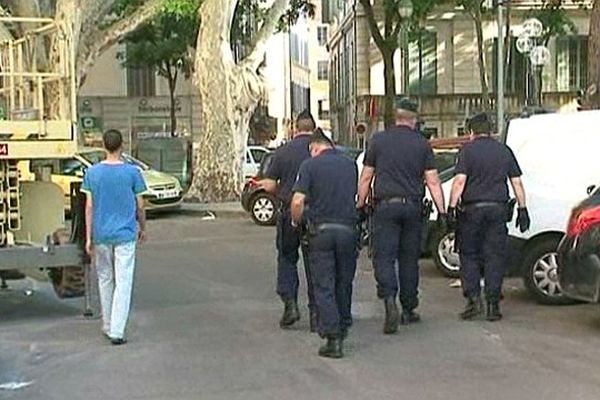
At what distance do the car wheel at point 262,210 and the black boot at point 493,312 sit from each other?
39.1 ft

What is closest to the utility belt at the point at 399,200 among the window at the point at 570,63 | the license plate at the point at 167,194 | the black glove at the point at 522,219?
the black glove at the point at 522,219

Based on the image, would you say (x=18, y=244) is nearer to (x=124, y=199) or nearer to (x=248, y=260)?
(x=124, y=199)

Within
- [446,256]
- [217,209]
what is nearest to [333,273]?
[446,256]

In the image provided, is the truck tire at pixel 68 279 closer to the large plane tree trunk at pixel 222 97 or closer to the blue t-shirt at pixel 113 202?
the blue t-shirt at pixel 113 202

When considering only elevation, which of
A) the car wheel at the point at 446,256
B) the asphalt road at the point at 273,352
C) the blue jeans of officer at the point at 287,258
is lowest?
the asphalt road at the point at 273,352

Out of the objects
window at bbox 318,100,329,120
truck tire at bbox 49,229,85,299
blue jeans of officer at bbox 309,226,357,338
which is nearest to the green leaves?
truck tire at bbox 49,229,85,299

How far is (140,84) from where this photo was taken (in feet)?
161

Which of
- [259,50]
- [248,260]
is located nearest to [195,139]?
[259,50]

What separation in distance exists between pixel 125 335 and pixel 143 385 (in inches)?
80.2

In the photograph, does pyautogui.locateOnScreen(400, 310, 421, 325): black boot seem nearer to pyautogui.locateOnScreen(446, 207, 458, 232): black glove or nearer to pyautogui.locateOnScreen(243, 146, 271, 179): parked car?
pyautogui.locateOnScreen(446, 207, 458, 232): black glove

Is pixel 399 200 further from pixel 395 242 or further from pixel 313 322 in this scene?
pixel 313 322

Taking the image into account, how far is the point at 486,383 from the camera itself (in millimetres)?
7945

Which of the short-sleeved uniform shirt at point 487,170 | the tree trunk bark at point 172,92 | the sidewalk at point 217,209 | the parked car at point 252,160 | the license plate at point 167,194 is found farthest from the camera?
the tree trunk bark at point 172,92

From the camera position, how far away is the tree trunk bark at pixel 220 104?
27016mm
